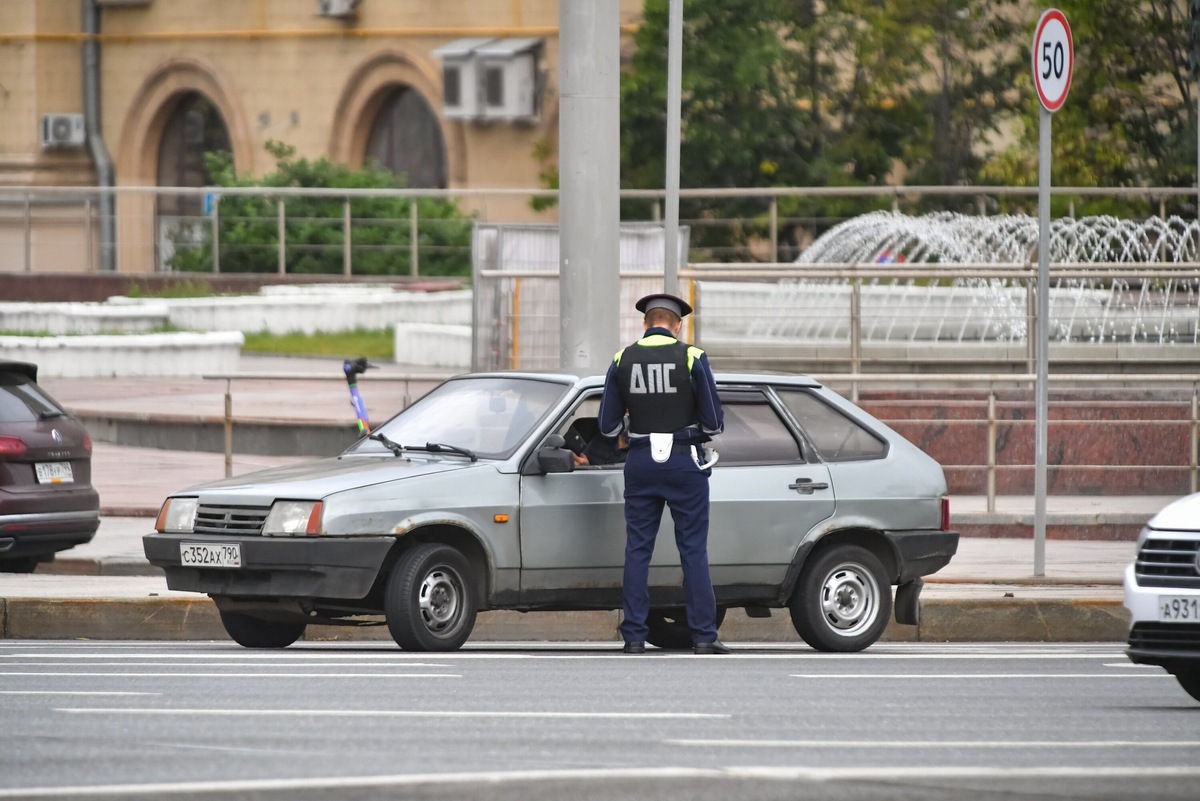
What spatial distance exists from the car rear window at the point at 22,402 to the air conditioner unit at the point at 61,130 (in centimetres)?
2691

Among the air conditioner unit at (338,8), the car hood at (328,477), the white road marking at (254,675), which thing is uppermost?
the air conditioner unit at (338,8)

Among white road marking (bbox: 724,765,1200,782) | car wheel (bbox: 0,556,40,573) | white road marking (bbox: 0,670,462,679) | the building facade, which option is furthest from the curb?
the building facade

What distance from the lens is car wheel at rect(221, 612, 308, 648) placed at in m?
11.5

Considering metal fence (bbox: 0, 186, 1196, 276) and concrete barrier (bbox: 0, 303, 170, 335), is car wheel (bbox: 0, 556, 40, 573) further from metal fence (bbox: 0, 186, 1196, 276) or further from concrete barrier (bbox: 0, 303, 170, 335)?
concrete barrier (bbox: 0, 303, 170, 335)

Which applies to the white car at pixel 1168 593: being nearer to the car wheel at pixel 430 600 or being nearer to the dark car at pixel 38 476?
the car wheel at pixel 430 600

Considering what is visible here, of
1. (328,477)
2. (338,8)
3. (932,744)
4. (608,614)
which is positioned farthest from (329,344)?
(932,744)

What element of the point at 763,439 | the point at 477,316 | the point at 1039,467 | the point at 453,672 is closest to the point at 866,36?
the point at 477,316

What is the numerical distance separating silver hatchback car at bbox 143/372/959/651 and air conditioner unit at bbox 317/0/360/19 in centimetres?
2839

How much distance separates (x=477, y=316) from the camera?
64.1 ft

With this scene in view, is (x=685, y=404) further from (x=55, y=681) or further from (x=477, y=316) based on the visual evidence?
(x=477, y=316)

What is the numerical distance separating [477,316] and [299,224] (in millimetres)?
13996

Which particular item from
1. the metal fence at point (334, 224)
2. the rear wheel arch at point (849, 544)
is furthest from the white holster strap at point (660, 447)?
the metal fence at point (334, 224)

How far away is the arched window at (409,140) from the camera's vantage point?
4009 centimetres

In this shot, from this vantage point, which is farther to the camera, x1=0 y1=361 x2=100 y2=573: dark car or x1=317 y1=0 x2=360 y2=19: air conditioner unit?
x1=317 y1=0 x2=360 y2=19: air conditioner unit
